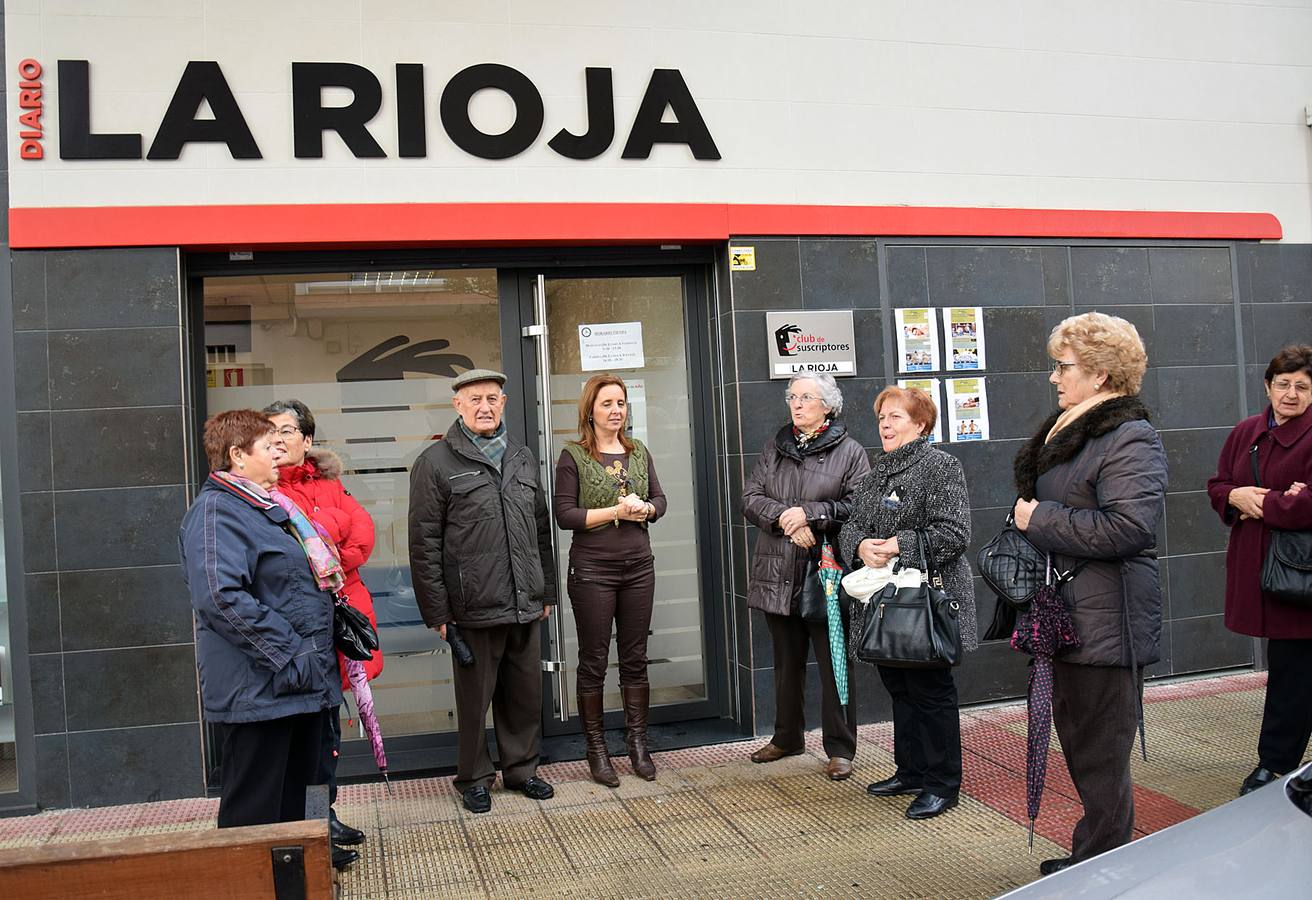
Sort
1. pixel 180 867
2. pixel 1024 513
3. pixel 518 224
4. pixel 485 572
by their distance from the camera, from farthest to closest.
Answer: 1. pixel 518 224
2. pixel 485 572
3. pixel 1024 513
4. pixel 180 867

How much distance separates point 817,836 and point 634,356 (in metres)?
2.81

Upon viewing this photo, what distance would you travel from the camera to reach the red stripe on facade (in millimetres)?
5145

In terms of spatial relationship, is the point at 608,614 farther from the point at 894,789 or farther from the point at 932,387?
the point at 932,387

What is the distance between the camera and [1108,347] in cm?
347

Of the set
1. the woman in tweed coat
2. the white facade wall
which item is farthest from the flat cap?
the woman in tweed coat

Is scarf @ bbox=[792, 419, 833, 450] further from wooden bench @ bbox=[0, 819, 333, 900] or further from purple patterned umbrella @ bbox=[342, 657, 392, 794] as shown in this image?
wooden bench @ bbox=[0, 819, 333, 900]

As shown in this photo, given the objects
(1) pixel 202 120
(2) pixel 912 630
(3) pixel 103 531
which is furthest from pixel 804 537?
(1) pixel 202 120

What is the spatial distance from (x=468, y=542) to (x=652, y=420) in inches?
63.1

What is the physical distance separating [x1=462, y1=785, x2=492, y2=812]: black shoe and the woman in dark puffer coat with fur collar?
8.42 ft

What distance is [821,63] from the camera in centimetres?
608

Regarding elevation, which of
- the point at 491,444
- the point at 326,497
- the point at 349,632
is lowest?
the point at 349,632

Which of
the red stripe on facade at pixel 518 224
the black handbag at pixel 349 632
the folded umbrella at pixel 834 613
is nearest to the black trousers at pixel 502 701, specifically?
the black handbag at pixel 349 632

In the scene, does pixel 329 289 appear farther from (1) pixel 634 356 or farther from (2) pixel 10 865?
(2) pixel 10 865

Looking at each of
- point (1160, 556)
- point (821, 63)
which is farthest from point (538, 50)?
point (1160, 556)
